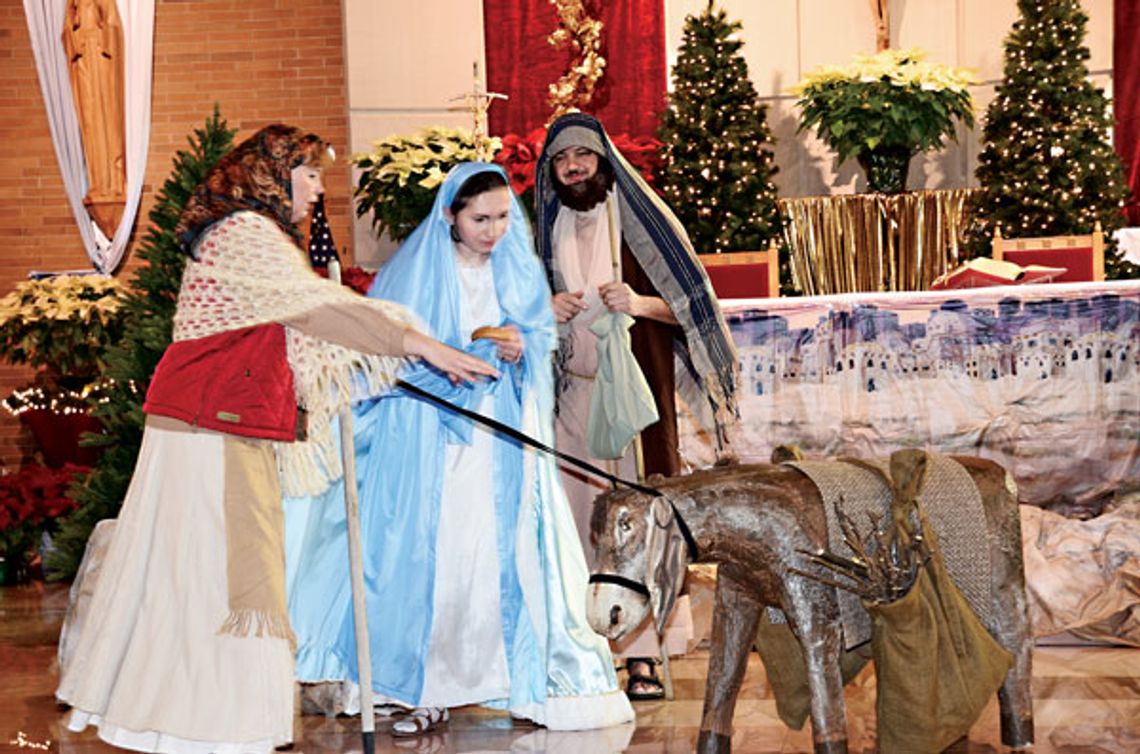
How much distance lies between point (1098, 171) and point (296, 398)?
6.03m

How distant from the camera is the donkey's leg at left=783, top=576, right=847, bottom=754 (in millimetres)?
3820

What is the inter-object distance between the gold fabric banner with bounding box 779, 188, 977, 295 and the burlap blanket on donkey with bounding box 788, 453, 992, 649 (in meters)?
5.09

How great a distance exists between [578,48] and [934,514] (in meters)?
6.57

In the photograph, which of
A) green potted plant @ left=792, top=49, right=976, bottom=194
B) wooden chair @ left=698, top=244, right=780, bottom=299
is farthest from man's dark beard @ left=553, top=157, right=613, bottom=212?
green potted plant @ left=792, top=49, right=976, bottom=194

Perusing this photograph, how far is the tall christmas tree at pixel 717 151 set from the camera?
28.7 feet

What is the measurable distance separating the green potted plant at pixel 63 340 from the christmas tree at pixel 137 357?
10.2ft

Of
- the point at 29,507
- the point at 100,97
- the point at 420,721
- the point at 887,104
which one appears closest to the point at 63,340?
the point at 29,507

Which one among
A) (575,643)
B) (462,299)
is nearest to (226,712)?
(575,643)

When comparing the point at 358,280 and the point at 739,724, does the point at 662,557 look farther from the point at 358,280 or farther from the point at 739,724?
the point at 358,280

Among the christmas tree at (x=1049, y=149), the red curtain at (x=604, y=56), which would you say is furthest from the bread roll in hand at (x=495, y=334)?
the red curtain at (x=604, y=56)

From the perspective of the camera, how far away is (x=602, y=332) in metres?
5.14

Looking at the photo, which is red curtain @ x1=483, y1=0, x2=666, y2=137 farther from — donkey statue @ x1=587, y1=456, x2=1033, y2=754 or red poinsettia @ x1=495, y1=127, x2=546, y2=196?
donkey statue @ x1=587, y1=456, x2=1033, y2=754

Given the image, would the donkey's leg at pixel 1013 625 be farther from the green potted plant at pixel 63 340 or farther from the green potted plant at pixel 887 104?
the green potted plant at pixel 63 340

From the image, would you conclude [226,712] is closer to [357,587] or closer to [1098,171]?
[357,587]
